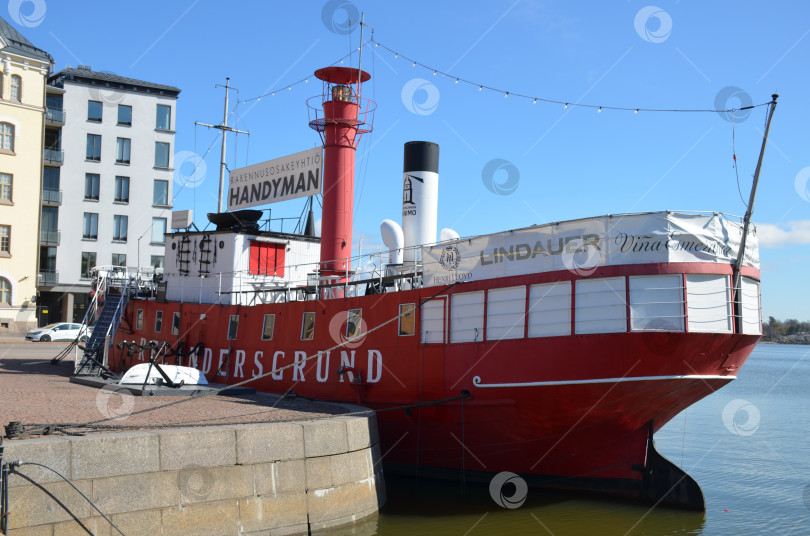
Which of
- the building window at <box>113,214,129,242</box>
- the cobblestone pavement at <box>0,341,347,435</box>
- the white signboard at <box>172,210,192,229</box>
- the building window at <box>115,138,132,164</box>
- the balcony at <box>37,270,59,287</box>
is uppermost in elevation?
the building window at <box>115,138,132,164</box>

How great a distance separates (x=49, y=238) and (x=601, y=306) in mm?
51622

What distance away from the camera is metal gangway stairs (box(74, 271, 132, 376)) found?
84.6 ft

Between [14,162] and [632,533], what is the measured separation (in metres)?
50.1

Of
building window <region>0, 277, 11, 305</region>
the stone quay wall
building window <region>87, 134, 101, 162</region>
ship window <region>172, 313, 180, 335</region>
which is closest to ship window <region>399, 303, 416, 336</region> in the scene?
the stone quay wall

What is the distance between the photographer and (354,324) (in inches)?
770

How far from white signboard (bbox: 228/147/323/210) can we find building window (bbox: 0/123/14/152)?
103 feet

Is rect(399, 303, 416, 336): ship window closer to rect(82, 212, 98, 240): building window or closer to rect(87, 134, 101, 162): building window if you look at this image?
rect(82, 212, 98, 240): building window

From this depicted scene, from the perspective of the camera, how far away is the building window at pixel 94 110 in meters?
58.3

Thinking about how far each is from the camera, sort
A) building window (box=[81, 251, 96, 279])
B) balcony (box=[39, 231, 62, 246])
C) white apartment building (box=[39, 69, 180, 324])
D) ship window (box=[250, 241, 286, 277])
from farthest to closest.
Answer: building window (box=[81, 251, 96, 279]), white apartment building (box=[39, 69, 180, 324]), balcony (box=[39, 231, 62, 246]), ship window (box=[250, 241, 286, 277])

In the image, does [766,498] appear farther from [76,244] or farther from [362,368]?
[76,244]

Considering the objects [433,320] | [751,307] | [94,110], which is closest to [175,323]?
[433,320]

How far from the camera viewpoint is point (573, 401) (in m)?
15.5

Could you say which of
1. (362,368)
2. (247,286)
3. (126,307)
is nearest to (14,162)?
(126,307)

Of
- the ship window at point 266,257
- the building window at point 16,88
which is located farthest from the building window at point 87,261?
the ship window at point 266,257
